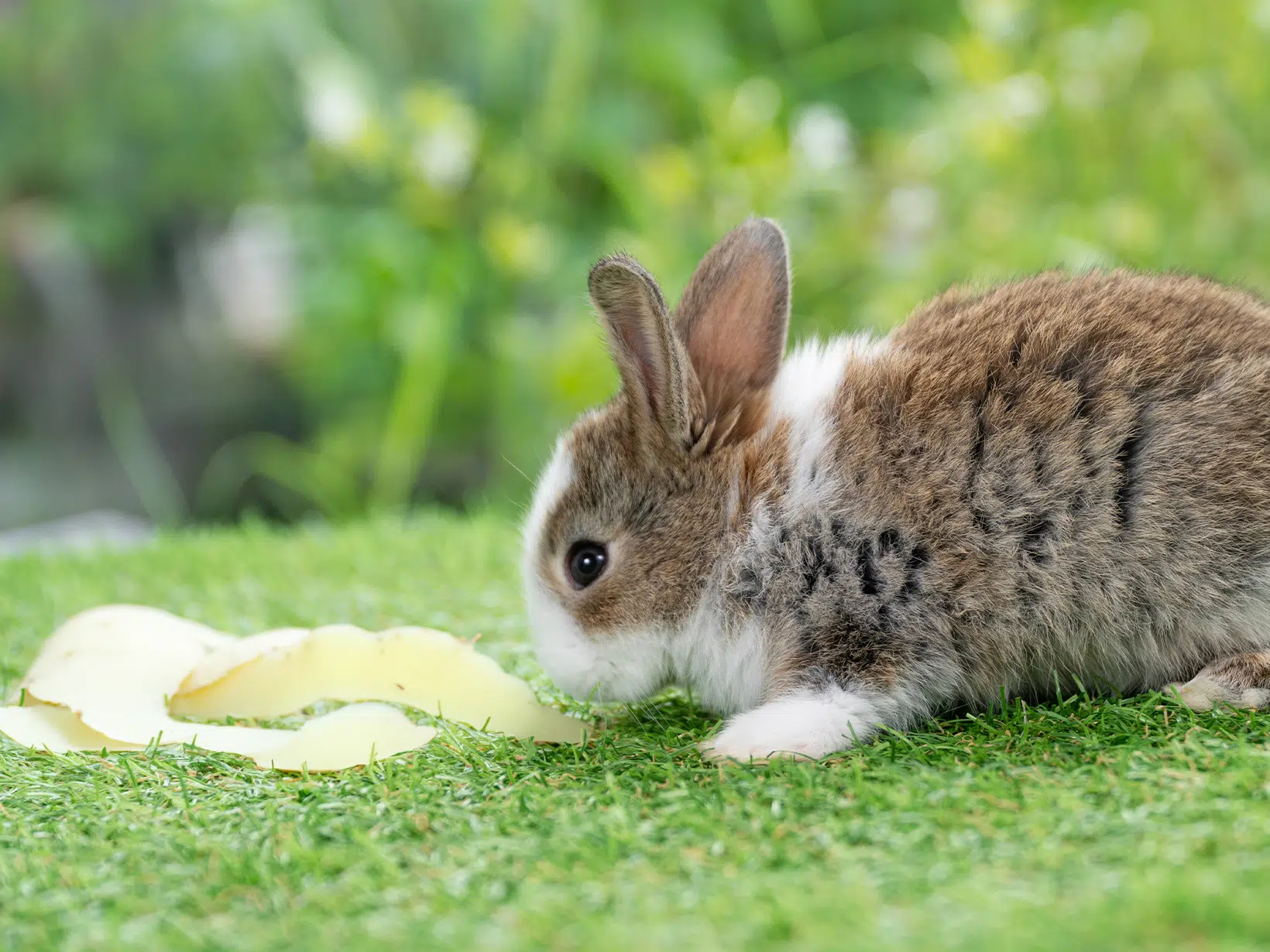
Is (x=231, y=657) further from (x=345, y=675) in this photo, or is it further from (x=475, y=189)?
(x=475, y=189)

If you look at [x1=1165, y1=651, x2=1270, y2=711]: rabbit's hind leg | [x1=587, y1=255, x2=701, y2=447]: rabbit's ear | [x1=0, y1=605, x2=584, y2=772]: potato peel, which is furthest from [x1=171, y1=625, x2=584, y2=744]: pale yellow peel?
[x1=1165, y1=651, x2=1270, y2=711]: rabbit's hind leg

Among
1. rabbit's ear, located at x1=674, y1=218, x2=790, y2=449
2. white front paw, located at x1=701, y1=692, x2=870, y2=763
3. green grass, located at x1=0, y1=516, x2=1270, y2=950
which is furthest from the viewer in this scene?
rabbit's ear, located at x1=674, y1=218, x2=790, y2=449

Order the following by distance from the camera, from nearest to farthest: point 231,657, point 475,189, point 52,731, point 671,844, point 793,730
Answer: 1. point 671,844
2. point 793,730
3. point 52,731
4. point 231,657
5. point 475,189

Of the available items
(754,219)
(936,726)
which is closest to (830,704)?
(936,726)

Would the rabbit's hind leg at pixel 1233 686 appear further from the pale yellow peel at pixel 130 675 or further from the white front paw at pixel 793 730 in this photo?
the pale yellow peel at pixel 130 675

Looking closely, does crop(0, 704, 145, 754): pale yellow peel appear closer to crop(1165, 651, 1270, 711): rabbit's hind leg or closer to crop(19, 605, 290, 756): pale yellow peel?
crop(19, 605, 290, 756): pale yellow peel

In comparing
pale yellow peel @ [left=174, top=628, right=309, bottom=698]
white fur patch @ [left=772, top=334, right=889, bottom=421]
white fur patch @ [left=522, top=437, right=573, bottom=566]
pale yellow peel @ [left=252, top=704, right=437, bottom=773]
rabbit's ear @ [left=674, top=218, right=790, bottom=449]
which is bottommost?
pale yellow peel @ [left=252, top=704, right=437, bottom=773]

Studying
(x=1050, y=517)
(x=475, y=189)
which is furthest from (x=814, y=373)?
(x=475, y=189)
